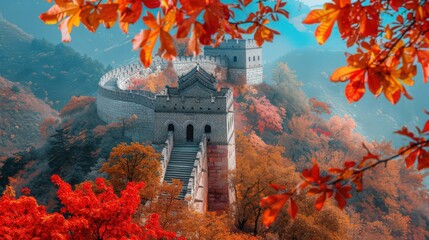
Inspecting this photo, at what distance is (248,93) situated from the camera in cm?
4731

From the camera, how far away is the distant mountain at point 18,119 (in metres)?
48.6

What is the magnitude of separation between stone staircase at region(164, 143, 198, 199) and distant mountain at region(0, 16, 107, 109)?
176ft

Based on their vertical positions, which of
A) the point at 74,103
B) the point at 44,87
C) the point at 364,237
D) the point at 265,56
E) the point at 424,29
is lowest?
the point at 364,237

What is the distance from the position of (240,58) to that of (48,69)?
151 feet

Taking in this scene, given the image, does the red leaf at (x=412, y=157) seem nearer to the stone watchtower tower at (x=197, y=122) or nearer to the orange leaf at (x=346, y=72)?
the orange leaf at (x=346, y=72)

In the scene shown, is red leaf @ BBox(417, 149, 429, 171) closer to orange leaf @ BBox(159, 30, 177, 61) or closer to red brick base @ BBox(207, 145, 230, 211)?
orange leaf @ BBox(159, 30, 177, 61)

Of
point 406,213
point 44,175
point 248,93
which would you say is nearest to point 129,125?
point 44,175

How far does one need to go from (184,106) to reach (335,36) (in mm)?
129789

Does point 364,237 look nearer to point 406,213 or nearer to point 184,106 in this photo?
point 406,213

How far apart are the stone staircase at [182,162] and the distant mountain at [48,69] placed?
5356 cm

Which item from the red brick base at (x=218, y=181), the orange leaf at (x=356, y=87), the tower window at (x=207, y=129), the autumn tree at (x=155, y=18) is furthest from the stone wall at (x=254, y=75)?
the autumn tree at (x=155, y=18)

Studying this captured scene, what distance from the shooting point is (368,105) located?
336 ft

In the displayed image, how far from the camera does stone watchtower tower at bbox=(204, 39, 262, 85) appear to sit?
4785 cm

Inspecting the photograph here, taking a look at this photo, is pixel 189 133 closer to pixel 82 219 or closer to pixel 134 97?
pixel 134 97
